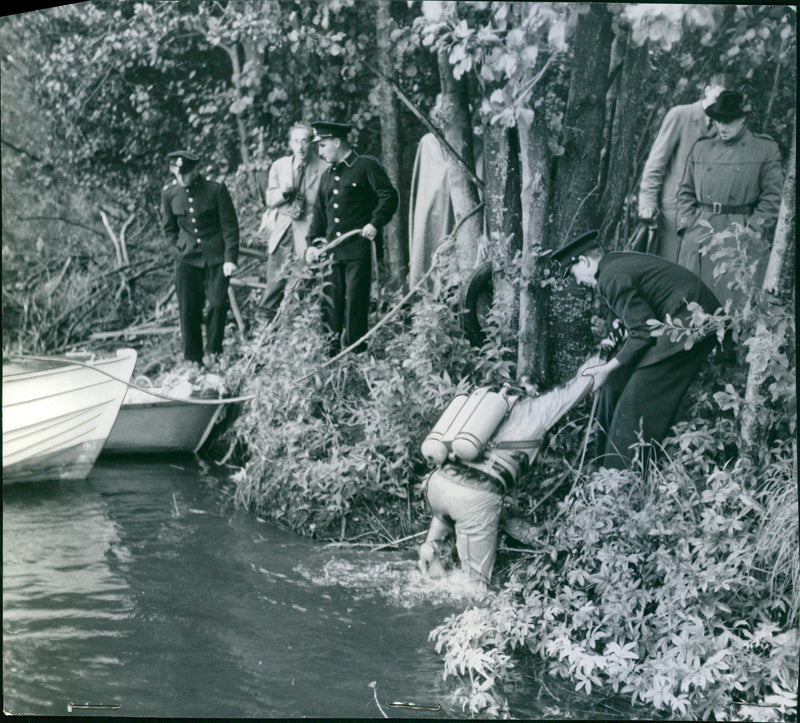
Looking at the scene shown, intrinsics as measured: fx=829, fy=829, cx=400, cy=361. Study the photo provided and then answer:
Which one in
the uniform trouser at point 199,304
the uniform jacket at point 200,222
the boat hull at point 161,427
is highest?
the uniform jacket at point 200,222

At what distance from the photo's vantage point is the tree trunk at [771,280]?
14.7 feet

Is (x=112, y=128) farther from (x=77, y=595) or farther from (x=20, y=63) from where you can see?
(x=77, y=595)

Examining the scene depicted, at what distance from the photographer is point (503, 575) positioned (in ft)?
15.2

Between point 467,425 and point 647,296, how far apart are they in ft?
4.06

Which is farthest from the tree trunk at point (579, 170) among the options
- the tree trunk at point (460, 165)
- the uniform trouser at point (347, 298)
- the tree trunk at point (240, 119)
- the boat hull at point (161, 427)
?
the boat hull at point (161, 427)

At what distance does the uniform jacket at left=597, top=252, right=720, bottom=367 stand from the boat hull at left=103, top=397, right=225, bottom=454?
2445 millimetres

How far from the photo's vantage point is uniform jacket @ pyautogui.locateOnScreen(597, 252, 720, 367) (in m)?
4.60

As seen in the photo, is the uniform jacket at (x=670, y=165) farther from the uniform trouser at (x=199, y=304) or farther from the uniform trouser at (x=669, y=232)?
the uniform trouser at (x=199, y=304)

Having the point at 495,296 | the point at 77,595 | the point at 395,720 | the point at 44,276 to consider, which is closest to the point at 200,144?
the point at 44,276

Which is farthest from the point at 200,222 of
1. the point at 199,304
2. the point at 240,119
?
the point at 240,119

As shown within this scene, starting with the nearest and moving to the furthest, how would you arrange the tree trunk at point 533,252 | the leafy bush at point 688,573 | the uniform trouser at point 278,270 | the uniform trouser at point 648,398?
the leafy bush at point 688,573
the uniform trouser at point 648,398
the tree trunk at point 533,252
the uniform trouser at point 278,270

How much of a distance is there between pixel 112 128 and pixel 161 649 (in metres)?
3.05

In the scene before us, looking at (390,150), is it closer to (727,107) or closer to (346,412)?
(346,412)

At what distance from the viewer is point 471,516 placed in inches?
182
